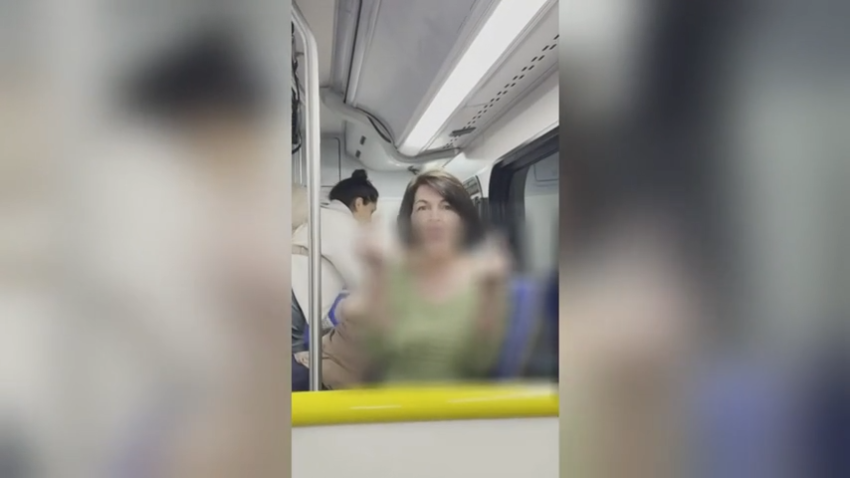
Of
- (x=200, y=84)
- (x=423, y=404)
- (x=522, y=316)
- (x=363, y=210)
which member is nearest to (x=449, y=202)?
(x=363, y=210)

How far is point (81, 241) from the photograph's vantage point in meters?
0.37

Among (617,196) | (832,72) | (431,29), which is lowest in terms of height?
(617,196)

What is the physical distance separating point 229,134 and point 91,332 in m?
0.17

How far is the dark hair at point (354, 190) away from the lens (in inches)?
39.2

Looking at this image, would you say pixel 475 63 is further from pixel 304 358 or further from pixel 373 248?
pixel 304 358

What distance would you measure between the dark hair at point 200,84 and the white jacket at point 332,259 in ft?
2.06

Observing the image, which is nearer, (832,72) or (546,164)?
(832,72)

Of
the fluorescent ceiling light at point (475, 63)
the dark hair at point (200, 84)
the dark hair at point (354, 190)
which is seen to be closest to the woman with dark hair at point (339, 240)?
the dark hair at point (354, 190)

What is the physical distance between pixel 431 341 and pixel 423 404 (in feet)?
0.40

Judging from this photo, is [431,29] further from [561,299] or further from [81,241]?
[81,241]

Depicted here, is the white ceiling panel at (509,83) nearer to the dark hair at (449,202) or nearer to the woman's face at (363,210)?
the dark hair at (449,202)

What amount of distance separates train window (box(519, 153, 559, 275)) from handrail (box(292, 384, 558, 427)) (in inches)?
10.0

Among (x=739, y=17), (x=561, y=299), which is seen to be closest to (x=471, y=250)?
(x=561, y=299)

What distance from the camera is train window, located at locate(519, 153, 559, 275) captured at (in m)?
1.04
